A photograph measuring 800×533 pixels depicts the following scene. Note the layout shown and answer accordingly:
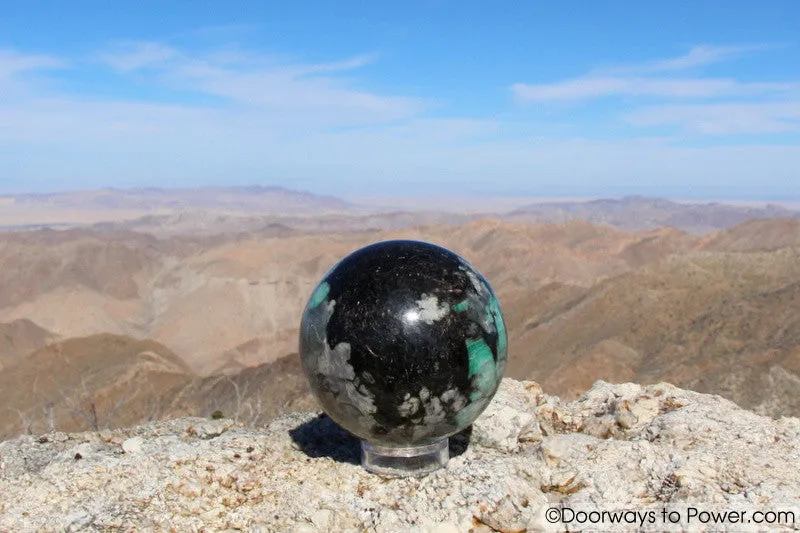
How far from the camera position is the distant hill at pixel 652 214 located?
422 feet

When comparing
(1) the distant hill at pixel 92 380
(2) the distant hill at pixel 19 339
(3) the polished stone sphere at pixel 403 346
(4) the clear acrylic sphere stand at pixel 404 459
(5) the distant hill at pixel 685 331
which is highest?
(3) the polished stone sphere at pixel 403 346

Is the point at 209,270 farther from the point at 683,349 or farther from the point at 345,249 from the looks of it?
the point at 683,349

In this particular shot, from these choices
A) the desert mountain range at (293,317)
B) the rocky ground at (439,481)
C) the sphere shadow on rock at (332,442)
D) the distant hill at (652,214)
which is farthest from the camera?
the distant hill at (652,214)

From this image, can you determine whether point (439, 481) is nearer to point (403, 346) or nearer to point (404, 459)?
point (404, 459)

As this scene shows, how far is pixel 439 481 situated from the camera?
6.09 meters

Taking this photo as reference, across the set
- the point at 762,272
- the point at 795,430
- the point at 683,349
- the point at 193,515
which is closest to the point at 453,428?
the point at 193,515

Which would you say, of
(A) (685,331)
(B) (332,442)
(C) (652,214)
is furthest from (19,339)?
(C) (652,214)

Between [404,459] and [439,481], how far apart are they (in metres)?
0.35

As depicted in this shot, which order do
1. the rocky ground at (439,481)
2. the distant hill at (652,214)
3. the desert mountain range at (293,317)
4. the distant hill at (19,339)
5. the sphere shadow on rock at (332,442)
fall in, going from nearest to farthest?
1. the rocky ground at (439,481)
2. the sphere shadow on rock at (332,442)
3. the desert mountain range at (293,317)
4. the distant hill at (19,339)
5. the distant hill at (652,214)

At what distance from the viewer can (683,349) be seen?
2680 centimetres

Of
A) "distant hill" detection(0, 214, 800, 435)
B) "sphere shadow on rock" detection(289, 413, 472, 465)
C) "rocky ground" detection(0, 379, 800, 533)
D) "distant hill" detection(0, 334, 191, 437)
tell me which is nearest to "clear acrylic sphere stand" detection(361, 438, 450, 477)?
"rocky ground" detection(0, 379, 800, 533)

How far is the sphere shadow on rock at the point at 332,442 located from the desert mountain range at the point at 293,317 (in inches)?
210

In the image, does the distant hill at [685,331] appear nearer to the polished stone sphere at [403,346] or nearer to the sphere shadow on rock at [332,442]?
the sphere shadow on rock at [332,442]

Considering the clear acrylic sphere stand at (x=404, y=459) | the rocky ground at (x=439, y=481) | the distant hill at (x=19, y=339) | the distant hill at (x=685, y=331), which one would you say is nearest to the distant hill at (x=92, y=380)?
the distant hill at (x=19, y=339)
